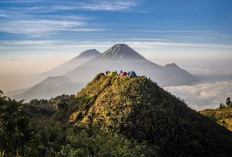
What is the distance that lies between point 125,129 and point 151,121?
10.4 ft

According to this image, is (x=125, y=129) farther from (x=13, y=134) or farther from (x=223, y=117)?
(x=223, y=117)

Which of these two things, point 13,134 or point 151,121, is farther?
point 151,121

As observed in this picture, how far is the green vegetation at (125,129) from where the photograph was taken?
36.5 feet

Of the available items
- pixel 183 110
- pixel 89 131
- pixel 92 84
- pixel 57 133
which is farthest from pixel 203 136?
pixel 92 84

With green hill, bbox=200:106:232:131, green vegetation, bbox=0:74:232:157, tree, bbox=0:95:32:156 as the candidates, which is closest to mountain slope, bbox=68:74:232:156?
green vegetation, bbox=0:74:232:157

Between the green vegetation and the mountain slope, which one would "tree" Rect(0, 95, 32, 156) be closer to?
the green vegetation

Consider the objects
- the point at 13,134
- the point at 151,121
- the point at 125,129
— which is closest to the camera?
the point at 13,134

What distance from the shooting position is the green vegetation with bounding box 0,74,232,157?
1113cm

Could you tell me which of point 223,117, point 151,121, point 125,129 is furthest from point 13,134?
point 223,117

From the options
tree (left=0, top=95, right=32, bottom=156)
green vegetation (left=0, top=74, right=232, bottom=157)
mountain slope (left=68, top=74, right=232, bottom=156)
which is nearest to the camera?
tree (left=0, top=95, right=32, bottom=156)

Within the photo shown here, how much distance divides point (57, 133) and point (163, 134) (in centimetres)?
1131

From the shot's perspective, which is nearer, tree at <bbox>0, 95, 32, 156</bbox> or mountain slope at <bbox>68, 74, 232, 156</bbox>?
tree at <bbox>0, 95, 32, 156</bbox>

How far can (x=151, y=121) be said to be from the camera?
794 inches

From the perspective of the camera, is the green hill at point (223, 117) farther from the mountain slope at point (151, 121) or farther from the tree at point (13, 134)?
the tree at point (13, 134)
